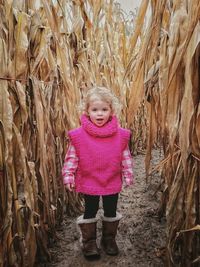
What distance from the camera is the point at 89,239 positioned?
1459 mm

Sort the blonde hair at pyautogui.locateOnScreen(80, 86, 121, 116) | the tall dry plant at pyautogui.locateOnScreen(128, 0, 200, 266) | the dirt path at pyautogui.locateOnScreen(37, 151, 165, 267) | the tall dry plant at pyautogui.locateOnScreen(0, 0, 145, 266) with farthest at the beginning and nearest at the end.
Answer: the blonde hair at pyautogui.locateOnScreen(80, 86, 121, 116) < the dirt path at pyautogui.locateOnScreen(37, 151, 165, 267) < the tall dry plant at pyautogui.locateOnScreen(0, 0, 145, 266) < the tall dry plant at pyautogui.locateOnScreen(128, 0, 200, 266)

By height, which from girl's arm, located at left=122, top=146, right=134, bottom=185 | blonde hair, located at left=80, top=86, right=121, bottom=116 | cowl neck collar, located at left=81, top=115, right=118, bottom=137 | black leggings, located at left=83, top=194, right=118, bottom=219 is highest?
blonde hair, located at left=80, top=86, right=121, bottom=116

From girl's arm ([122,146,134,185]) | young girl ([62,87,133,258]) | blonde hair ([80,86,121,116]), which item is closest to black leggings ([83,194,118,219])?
young girl ([62,87,133,258])

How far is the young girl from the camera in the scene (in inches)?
57.7

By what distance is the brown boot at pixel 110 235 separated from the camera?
146 centimetres

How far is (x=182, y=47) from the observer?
914 mm

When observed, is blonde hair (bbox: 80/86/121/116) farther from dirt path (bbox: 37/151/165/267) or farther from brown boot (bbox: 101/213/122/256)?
dirt path (bbox: 37/151/165/267)

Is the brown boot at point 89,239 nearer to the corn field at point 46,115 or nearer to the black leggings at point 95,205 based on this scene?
the black leggings at point 95,205

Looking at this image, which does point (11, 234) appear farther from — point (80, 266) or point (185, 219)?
point (185, 219)

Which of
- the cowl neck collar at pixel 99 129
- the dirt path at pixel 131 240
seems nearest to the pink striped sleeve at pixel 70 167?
the cowl neck collar at pixel 99 129

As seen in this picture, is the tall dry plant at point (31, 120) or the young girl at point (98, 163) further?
the young girl at point (98, 163)

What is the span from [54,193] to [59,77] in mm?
557

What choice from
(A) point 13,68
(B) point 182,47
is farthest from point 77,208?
(B) point 182,47

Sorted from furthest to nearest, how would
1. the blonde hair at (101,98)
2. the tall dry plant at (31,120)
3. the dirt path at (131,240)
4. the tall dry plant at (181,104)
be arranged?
the blonde hair at (101,98)
the dirt path at (131,240)
the tall dry plant at (31,120)
the tall dry plant at (181,104)
